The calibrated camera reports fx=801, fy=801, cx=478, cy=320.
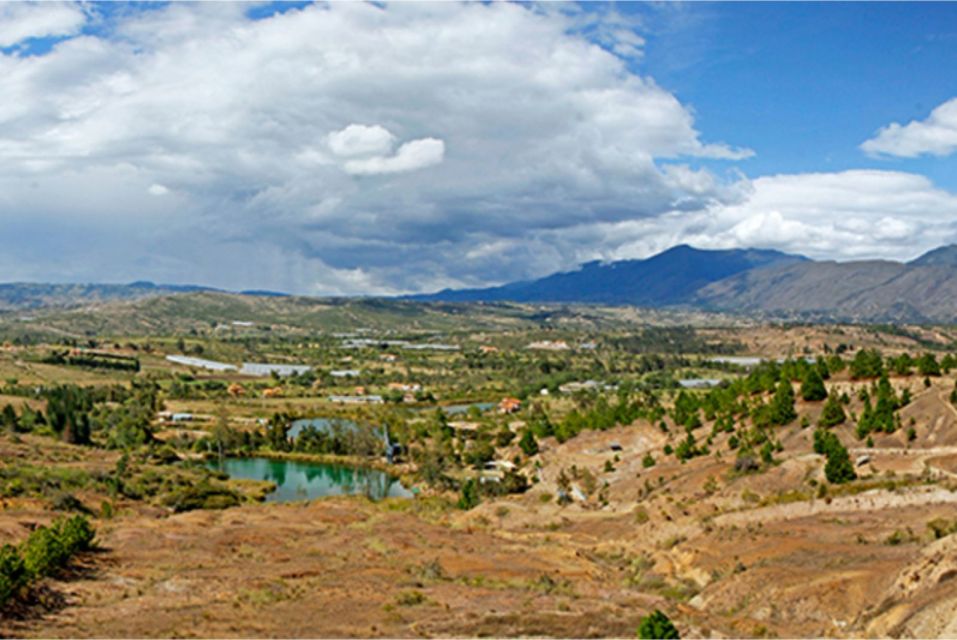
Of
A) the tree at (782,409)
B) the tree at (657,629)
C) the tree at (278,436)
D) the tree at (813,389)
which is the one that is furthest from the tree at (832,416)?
the tree at (278,436)

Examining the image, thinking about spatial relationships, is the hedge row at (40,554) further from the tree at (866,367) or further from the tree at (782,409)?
the tree at (866,367)

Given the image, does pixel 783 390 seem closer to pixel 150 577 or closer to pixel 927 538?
pixel 927 538

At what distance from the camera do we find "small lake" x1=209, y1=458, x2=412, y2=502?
325 feet

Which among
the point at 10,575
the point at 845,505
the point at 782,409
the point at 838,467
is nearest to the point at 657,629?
the point at 10,575

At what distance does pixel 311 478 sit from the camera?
4407 inches

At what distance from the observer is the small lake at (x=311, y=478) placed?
99062mm

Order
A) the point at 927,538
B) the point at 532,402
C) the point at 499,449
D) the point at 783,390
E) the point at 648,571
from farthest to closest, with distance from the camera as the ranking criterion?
the point at 532,402, the point at 499,449, the point at 783,390, the point at 648,571, the point at 927,538

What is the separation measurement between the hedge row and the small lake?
155ft

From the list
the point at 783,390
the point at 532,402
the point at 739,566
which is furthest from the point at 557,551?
the point at 532,402

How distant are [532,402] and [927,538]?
126314 millimetres

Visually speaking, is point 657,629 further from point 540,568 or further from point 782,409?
point 782,409

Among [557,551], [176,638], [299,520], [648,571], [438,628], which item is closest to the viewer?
[176,638]

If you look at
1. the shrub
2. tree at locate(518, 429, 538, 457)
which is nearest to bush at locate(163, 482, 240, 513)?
the shrub

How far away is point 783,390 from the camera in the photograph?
291 ft
